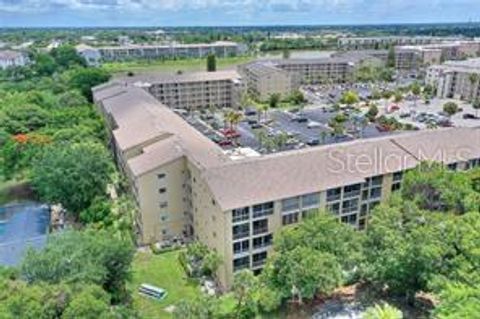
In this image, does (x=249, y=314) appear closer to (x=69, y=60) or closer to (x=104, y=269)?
(x=104, y=269)

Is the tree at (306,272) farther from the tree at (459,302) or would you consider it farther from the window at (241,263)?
the window at (241,263)

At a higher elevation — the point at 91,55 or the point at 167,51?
the point at 167,51

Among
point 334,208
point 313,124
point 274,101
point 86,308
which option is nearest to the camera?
point 86,308

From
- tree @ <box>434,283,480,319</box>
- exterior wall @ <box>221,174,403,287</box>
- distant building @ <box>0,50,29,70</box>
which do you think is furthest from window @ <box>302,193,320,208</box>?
distant building @ <box>0,50,29,70</box>

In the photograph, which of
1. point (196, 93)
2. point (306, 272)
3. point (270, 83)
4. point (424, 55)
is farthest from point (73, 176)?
point (424, 55)

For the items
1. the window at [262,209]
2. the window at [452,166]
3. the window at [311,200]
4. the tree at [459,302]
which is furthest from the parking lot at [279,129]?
the tree at [459,302]

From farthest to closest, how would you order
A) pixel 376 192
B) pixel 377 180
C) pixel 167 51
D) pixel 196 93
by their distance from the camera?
pixel 167 51 < pixel 196 93 < pixel 376 192 < pixel 377 180

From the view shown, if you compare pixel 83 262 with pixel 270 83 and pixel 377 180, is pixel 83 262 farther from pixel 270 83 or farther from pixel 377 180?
pixel 270 83
